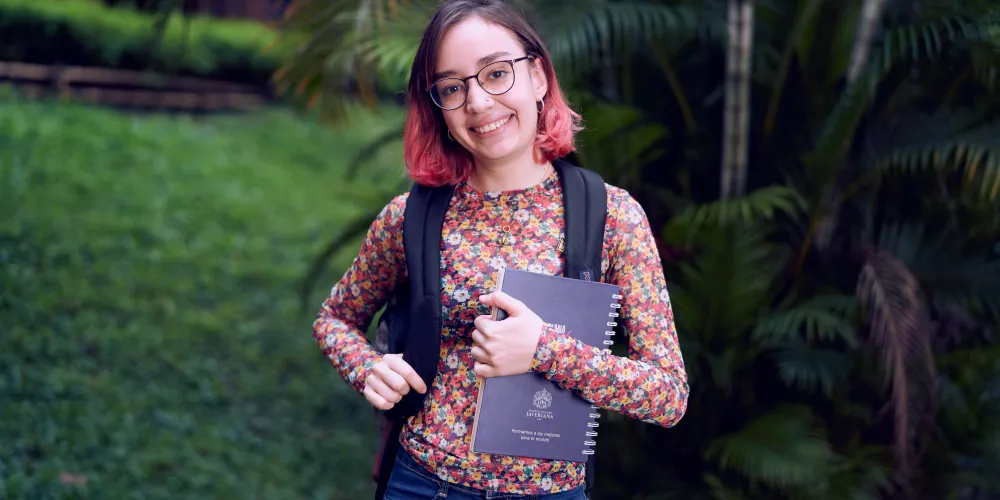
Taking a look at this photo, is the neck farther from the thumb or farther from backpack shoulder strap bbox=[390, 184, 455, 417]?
the thumb

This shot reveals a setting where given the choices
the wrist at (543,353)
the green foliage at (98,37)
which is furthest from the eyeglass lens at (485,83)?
the green foliage at (98,37)

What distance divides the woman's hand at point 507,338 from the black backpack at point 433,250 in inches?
7.1

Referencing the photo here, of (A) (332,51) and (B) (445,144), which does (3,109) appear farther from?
(B) (445,144)

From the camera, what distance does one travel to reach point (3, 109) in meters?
9.08

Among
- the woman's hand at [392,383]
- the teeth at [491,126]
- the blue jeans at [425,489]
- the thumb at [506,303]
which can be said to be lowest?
the blue jeans at [425,489]

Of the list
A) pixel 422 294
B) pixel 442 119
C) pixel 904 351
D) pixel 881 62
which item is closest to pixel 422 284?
pixel 422 294

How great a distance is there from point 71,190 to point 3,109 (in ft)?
5.90

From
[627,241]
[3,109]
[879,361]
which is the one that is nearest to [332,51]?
[879,361]

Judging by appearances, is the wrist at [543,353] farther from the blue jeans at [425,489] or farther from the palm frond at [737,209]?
the palm frond at [737,209]

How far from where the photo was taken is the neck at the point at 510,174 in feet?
6.13

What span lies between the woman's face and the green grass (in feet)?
4.28

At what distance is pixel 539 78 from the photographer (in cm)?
192

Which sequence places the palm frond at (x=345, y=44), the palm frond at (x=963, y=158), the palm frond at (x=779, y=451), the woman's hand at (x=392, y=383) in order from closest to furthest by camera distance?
the woman's hand at (x=392, y=383) → the palm frond at (x=779, y=451) → the palm frond at (x=963, y=158) → the palm frond at (x=345, y=44)

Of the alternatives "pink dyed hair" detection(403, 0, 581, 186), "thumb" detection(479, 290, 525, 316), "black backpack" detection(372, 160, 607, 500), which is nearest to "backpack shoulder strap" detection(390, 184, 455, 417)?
"black backpack" detection(372, 160, 607, 500)
